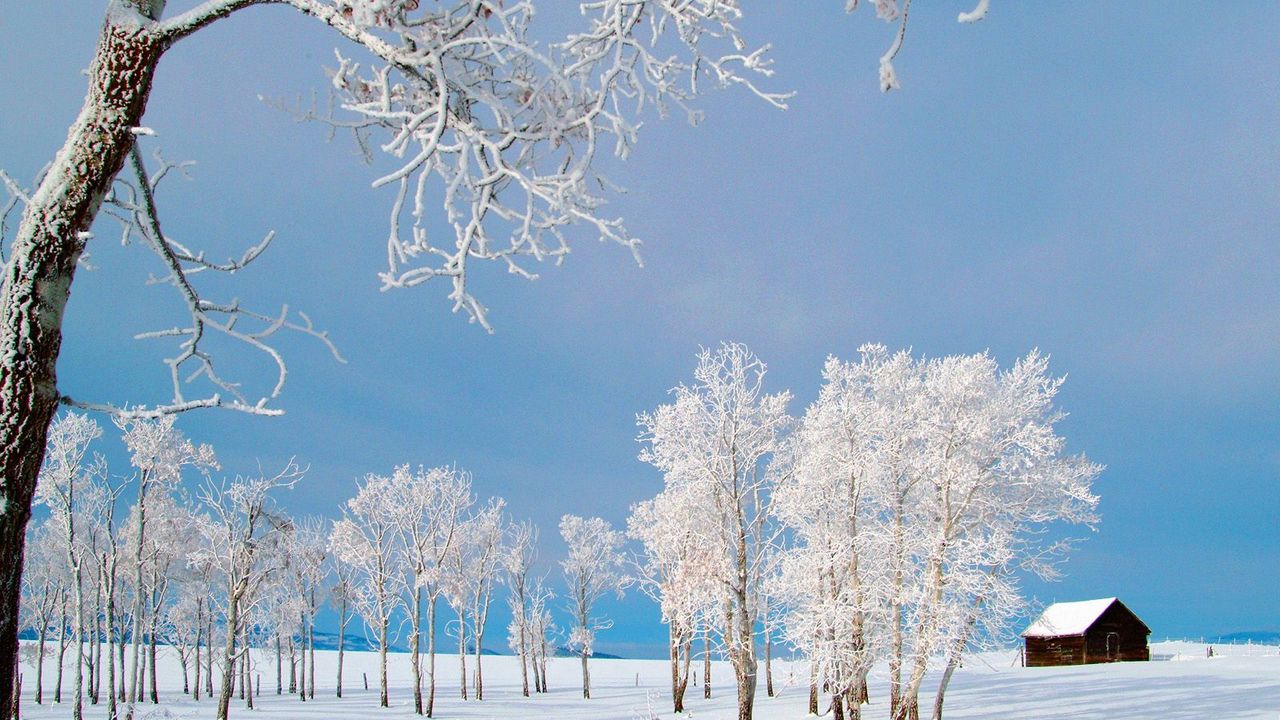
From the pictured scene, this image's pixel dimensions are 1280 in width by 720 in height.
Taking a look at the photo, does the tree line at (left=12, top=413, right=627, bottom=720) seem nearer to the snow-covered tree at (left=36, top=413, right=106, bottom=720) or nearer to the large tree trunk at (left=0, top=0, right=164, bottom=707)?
the snow-covered tree at (left=36, top=413, right=106, bottom=720)

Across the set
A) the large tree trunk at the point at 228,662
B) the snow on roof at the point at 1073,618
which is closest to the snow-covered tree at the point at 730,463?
the large tree trunk at the point at 228,662

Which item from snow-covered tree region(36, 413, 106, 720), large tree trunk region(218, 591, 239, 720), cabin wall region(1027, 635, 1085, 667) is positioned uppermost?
snow-covered tree region(36, 413, 106, 720)

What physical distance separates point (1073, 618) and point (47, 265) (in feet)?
177

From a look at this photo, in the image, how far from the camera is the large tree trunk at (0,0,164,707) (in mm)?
3309

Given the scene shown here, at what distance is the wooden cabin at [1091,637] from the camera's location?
150ft

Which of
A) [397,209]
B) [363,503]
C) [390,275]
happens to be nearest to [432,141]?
[397,209]

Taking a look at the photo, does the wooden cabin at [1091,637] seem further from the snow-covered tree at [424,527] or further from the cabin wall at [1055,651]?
the snow-covered tree at [424,527]

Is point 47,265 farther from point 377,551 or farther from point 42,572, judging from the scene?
point 42,572

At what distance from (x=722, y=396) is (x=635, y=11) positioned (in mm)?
18160

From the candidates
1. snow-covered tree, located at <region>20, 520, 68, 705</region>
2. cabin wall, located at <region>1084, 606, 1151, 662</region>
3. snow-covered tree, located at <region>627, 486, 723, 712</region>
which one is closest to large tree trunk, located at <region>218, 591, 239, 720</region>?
snow-covered tree, located at <region>627, 486, 723, 712</region>

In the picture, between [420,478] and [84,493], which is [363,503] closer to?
[420,478]

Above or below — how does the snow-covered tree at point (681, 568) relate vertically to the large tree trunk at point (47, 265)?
below

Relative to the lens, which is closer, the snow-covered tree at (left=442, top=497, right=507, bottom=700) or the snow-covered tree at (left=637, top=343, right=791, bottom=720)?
the snow-covered tree at (left=637, top=343, right=791, bottom=720)

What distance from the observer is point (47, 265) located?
345 centimetres
